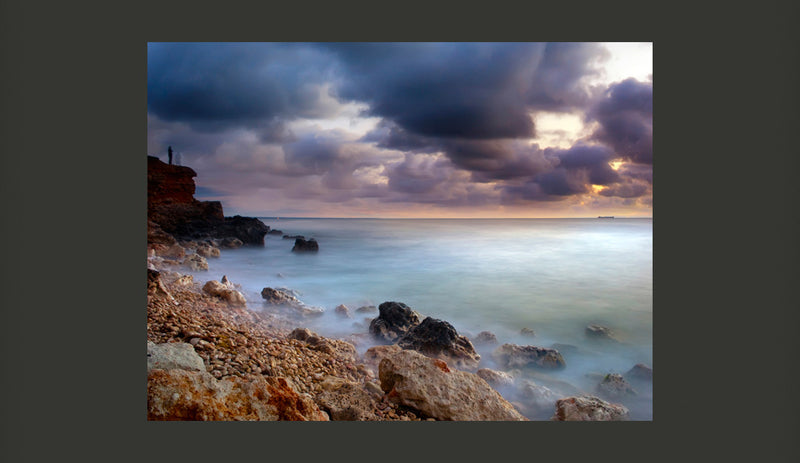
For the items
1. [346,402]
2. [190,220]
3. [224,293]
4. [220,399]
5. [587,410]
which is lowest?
[587,410]

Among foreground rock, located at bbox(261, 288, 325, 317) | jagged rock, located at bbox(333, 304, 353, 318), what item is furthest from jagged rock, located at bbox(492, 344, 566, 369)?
foreground rock, located at bbox(261, 288, 325, 317)

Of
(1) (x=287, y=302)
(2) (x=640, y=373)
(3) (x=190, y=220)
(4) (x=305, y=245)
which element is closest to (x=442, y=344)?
(2) (x=640, y=373)

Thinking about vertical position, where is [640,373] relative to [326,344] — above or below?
below

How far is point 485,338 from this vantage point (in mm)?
3297

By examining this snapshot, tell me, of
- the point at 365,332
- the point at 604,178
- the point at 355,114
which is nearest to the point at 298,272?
the point at 365,332

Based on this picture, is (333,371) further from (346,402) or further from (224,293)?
(224,293)

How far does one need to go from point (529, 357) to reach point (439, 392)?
3.75 ft

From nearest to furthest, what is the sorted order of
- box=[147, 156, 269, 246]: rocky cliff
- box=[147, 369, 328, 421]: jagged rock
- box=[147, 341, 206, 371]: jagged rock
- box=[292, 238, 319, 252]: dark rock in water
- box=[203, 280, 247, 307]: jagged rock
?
box=[147, 369, 328, 421]: jagged rock
box=[147, 341, 206, 371]: jagged rock
box=[203, 280, 247, 307]: jagged rock
box=[147, 156, 269, 246]: rocky cliff
box=[292, 238, 319, 252]: dark rock in water

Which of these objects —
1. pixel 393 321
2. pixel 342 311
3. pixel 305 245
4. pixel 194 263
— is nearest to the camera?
pixel 393 321

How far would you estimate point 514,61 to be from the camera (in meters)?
2.82

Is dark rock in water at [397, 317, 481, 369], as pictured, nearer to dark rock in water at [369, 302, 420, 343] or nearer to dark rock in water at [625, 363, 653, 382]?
dark rock in water at [369, 302, 420, 343]

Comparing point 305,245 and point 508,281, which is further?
point 305,245

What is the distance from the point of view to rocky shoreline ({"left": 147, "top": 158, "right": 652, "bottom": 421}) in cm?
216

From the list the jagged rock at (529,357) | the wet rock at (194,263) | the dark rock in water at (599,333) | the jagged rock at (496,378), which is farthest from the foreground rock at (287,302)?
the dark rock in water at (599,333)
